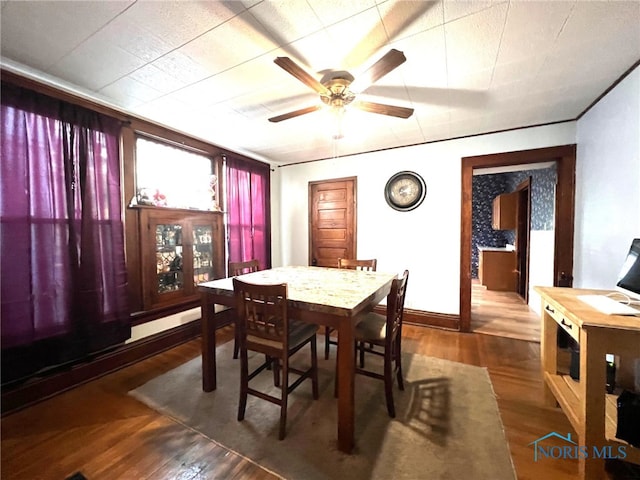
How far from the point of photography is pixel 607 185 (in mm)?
2062

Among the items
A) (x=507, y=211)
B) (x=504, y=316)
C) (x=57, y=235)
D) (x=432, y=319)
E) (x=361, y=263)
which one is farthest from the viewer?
(x=507, y=211)

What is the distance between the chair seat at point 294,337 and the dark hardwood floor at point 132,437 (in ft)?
1.98

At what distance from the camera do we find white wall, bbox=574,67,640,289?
1757 millimetres

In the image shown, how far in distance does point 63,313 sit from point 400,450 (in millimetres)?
2616

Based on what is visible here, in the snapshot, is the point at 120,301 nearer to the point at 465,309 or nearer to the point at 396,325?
the point at 396,325

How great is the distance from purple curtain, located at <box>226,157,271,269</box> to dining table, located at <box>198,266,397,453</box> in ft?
4.50

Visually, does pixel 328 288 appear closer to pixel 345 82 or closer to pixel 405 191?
pixel 345 82

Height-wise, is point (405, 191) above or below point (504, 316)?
above

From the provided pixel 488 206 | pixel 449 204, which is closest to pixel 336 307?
pixel 449 204

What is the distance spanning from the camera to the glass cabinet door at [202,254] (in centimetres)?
311

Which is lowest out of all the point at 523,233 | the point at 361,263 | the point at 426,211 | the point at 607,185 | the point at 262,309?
the point at 262,309

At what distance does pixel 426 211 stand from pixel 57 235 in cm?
376

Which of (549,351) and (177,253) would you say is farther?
(177,253)

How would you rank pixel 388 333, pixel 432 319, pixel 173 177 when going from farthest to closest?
pixel 432 319, pixel 173 177, pixel 388 333
